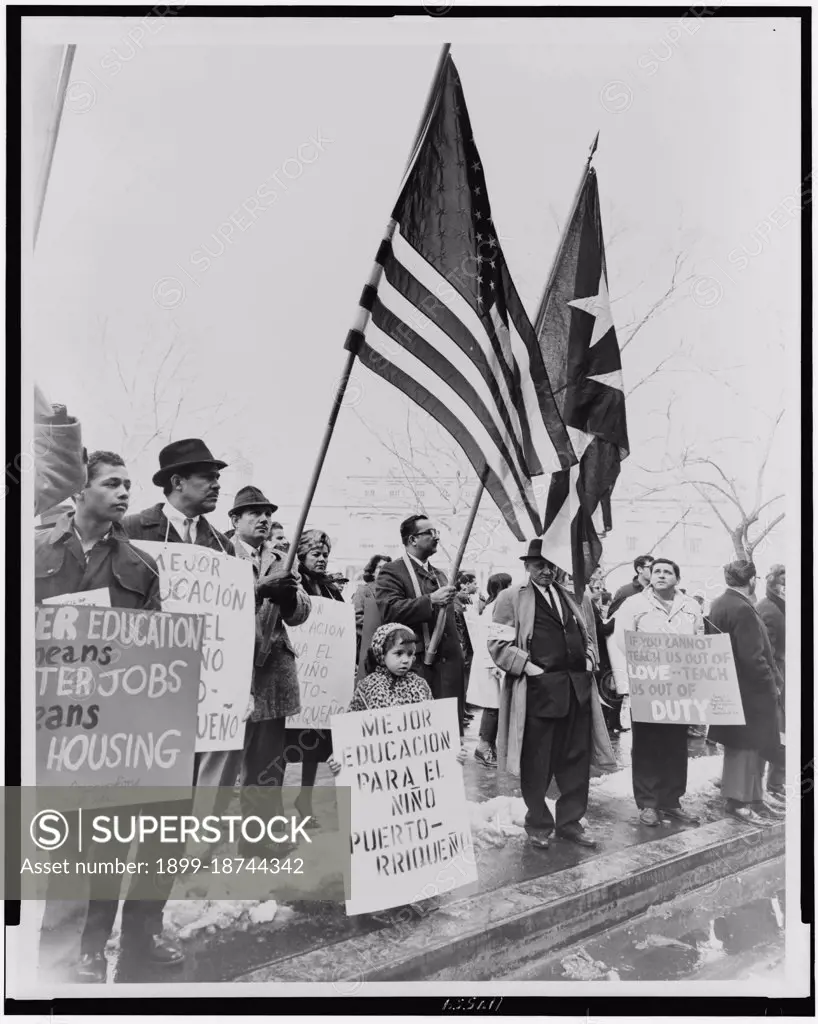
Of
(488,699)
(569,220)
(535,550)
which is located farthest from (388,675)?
(569,220)

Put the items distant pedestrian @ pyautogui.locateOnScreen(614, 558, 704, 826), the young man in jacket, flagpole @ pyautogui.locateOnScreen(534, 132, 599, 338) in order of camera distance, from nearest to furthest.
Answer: the young man in jacket < flagpole @ pyautogui.locateOnScreen(534, 132, 599, 338) < distant pedestrian @ pyautogui.locateOnScreen(614, 558, 704, 826)

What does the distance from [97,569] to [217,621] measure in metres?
0.52

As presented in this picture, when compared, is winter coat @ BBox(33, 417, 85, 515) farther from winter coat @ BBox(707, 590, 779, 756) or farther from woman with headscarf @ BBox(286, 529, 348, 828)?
winter coat @ BBox(707, 590, 779, 756)

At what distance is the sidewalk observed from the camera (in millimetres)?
3322

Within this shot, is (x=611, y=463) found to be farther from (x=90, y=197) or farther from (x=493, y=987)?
(x=90, y=197)

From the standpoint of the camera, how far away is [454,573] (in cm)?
351

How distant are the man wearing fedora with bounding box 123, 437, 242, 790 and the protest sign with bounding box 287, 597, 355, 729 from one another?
13.5 inches

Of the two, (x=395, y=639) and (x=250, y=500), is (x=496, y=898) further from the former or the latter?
(x=250, y=500)

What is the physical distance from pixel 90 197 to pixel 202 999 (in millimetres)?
3289

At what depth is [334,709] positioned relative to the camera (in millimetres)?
3410

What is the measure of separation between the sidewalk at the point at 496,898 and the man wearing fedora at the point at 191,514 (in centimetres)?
31

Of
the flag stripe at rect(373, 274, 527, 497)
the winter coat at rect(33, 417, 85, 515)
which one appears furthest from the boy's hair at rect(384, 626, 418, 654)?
the winter coat at rect(33, 417, 85, 515)

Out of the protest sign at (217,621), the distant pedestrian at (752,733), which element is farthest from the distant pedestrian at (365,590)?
the distant pedestrian at (752,733)

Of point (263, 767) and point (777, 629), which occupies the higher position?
point (777, 629)
